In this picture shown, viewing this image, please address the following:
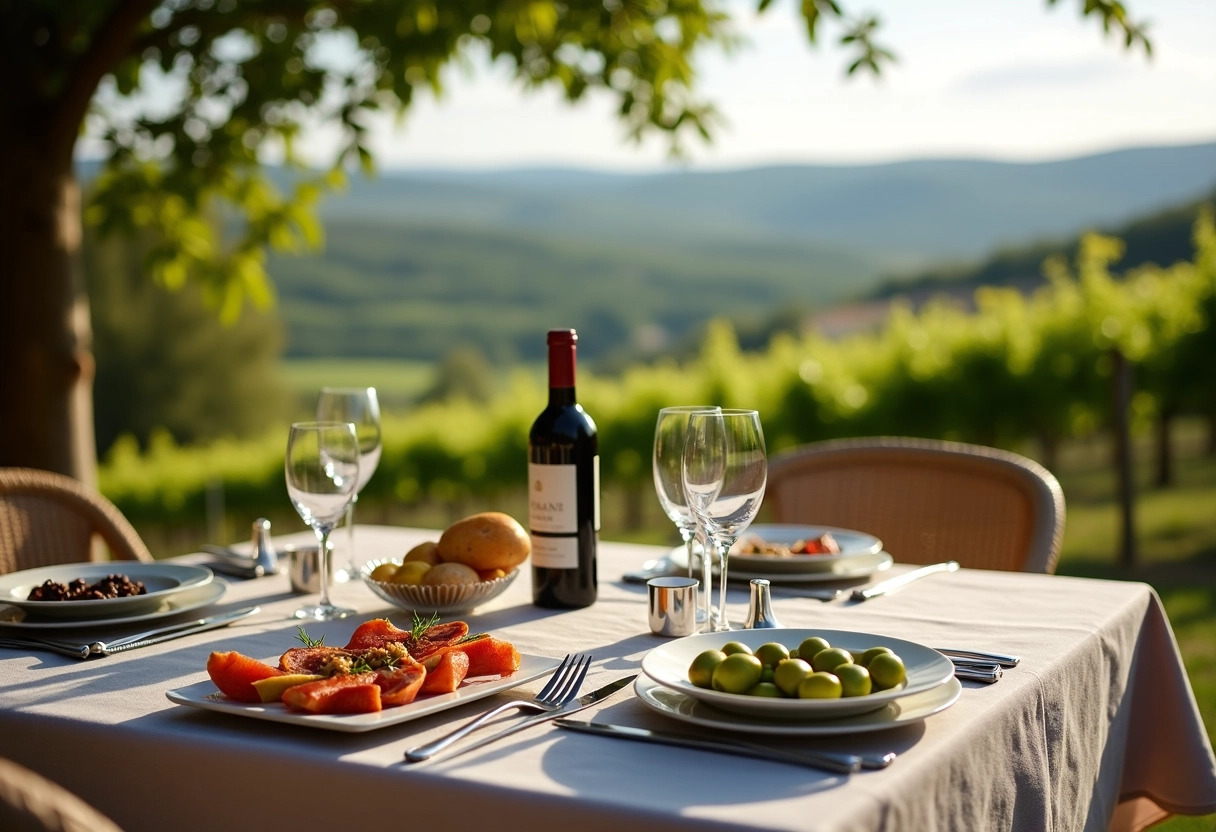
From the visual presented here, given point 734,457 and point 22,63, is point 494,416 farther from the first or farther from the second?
point 734,457

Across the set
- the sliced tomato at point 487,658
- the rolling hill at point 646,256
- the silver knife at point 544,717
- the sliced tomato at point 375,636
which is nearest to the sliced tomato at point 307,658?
the sliced tomato at point 375,636

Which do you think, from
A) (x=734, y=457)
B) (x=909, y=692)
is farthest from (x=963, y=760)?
(x=734, y=457)

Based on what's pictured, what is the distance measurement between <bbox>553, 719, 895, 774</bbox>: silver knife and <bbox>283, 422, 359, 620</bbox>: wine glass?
754 millimetres

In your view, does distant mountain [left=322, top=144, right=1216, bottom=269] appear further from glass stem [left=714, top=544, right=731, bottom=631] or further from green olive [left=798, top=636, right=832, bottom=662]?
green olive [left=798, top=636, right=832, bottom=662]

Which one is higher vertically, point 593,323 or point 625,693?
point 593,323

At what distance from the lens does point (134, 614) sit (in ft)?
6.46

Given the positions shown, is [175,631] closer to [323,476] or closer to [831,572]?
[323,476]

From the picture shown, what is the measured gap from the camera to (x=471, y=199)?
54719 millimetres

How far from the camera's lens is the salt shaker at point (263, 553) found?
8.00 ft

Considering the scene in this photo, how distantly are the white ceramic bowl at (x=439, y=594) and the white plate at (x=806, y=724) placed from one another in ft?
1.78

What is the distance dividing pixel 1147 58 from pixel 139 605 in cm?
298

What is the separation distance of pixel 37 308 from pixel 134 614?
278cm

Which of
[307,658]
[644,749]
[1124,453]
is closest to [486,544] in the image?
[307,658]

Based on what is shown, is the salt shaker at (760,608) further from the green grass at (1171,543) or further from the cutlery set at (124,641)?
the green grass at (1171,543)
